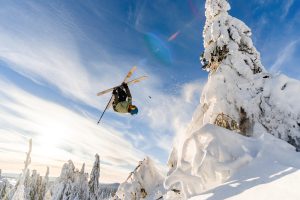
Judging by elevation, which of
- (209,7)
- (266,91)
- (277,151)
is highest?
(209,7)

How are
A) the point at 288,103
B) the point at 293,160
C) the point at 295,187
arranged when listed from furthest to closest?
1. the point at 288,103
2. the point at 293,160
3. the point at 295,187

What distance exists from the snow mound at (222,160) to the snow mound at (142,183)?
790 centimetres

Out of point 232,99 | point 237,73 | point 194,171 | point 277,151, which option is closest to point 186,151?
point 194,171

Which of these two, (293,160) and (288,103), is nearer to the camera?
(293,160)

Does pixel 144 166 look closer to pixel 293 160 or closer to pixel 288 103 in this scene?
pixel 288 103

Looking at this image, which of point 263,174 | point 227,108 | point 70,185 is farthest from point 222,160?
point 70,185

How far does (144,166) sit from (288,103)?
8.62 meters

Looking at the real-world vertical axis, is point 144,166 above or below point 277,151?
above

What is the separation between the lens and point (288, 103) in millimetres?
11102

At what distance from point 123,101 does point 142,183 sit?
6.59 meters

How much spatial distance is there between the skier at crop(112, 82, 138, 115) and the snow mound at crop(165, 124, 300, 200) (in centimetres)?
340

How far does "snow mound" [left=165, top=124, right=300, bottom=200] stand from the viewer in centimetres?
712

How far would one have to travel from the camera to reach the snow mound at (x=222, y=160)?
7117mm

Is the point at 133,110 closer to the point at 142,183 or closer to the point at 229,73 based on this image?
the point at 229,73
